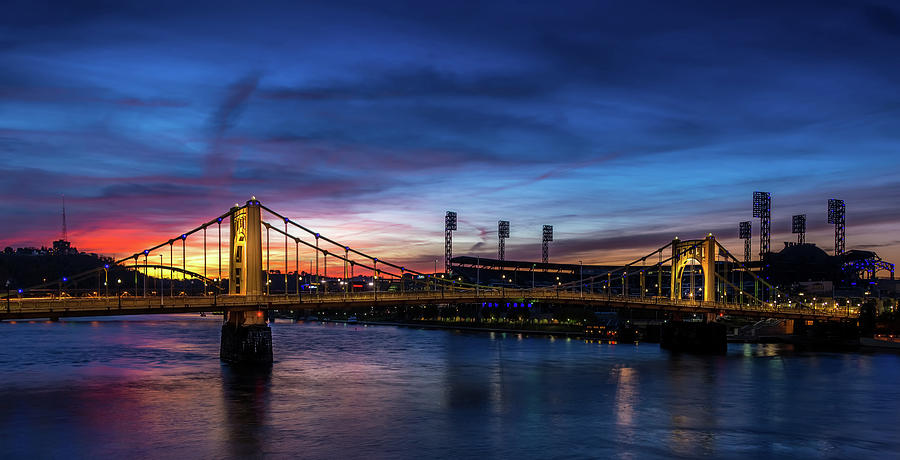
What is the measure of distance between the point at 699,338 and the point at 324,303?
2102 inches

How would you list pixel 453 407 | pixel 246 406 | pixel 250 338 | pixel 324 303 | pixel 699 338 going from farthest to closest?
pixel 699 338 → pixel 324 303 → pixel 250 338 → pixel 453 407 → pixel 246 406

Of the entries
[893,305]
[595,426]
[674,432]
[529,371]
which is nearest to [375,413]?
[595,426]

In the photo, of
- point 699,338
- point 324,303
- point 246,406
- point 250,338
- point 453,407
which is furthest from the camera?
point 699,338

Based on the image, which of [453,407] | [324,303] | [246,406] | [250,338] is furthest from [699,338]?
[246,406]

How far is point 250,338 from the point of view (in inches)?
3118

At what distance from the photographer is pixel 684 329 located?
109562mm

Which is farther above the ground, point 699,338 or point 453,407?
point 453,407

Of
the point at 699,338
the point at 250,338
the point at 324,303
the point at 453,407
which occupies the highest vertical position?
the point at 324,303

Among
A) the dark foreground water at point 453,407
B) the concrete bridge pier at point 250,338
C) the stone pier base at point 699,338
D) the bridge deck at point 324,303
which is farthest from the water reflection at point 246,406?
the stone pier base at point 699,338

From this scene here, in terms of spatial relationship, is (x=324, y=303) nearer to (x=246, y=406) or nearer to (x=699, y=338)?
(x=246, y=406)

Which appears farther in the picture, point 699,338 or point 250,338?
point 699,338

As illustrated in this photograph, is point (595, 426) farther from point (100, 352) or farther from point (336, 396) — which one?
point (100, 352)

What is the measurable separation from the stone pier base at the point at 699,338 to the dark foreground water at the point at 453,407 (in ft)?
23.9

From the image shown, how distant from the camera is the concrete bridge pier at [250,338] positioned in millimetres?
79250
